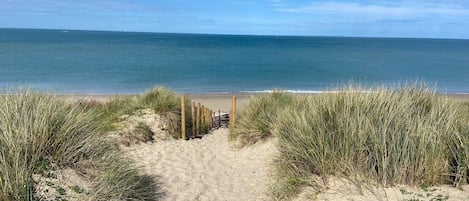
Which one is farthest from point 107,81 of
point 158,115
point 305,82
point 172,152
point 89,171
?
point 89,171

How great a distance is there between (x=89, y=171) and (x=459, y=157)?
5.17 m

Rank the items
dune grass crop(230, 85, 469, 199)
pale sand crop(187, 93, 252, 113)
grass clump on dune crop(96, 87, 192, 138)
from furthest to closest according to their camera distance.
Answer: pale sand crop(187, 93, 252, 113)
grass clump on dune crop(96, 87, 192, 138)
dune grass crop(230, 85, 469, 199)

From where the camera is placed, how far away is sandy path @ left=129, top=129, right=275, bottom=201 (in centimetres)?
781

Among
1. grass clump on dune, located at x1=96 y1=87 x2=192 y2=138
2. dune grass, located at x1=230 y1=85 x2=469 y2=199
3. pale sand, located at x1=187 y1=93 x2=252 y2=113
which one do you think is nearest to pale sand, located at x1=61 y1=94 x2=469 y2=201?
dune grass, located at x1=230 y1=85 x2=469 y2=199

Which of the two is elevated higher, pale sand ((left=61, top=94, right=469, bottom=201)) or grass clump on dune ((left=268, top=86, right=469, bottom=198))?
grass clump on dune ((left=268, top=86, right=469, bottom=198))

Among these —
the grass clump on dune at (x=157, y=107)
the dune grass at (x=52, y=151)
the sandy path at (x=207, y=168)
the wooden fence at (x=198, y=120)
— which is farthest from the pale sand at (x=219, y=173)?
the dune grass at (x=52, y=151)

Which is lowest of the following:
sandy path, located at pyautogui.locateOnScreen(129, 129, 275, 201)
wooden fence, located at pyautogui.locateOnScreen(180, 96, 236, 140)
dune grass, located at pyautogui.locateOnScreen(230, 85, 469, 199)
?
sandy path, located at pyautogui.locateOnScreen(129, 129, 275, 201)

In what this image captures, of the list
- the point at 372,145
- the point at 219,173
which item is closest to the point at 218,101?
the point at 219,173

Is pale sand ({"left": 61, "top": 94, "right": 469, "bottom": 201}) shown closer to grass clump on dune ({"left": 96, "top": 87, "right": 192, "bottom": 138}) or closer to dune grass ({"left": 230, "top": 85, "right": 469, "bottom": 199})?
dune grass ({"left": 230, "top": 85, "right": 469, "bottom": 199})

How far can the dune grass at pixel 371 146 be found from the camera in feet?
20.0

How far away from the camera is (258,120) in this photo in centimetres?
1110

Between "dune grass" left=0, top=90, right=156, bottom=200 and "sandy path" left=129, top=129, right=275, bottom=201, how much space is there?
1.36 m

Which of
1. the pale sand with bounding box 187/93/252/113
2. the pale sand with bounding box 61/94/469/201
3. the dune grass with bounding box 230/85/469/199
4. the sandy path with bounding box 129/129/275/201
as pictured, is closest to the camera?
the pale sand with bounding box 61/94/469/201

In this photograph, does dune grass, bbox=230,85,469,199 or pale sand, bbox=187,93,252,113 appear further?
Result: pale sand, bbox=187,93,252,113
